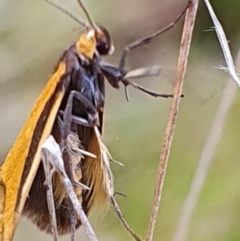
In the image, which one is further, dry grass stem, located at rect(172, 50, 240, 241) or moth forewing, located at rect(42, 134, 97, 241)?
dry grass stem, located at rect(172, 50, 240, 241)

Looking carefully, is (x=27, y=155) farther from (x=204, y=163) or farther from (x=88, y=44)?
(x=204, y=163)

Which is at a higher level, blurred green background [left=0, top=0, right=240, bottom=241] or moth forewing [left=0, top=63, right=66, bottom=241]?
moth forewing [left=0, top=63, right=66, bottom=241]

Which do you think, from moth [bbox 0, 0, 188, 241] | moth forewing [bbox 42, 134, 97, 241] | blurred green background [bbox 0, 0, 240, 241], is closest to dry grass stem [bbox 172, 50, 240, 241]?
blurred green background [bbox 0, 0, 240, 241]

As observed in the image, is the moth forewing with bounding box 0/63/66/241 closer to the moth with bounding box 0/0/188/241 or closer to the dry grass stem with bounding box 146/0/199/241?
the moth with bounding box 0/0/188/241

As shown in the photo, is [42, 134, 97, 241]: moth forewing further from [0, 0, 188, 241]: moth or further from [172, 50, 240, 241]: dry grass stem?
[172, 50, 240, 241]: dry grass stem

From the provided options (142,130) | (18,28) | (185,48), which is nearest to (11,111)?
(18,28)

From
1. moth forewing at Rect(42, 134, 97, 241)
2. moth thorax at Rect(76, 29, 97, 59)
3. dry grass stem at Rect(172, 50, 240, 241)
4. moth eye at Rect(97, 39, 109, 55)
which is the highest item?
moth thorax at Rect(76, 29, 97, 59)

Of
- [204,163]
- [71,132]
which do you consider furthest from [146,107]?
[71,132]
